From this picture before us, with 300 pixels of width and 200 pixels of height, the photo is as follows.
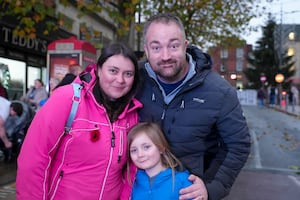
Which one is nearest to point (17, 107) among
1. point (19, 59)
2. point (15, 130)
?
point (15, 130)

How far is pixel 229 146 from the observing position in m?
2.32

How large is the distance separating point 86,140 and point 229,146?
34.5 inches

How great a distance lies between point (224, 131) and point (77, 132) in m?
0.88

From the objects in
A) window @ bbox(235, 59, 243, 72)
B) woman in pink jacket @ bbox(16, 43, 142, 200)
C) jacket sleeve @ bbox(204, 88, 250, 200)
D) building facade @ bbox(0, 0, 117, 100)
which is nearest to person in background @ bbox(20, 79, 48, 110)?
building facade @ bbox(0, 0, 117, 100)

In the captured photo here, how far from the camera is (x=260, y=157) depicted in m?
9.27

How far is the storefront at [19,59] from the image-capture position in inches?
535

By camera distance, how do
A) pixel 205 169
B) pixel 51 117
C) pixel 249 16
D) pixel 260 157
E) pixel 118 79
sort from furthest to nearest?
1. pixel 249 16
2. pixel 260 157
3. pixel 205 169
4. pixel 118 79
5. pixel 51 117

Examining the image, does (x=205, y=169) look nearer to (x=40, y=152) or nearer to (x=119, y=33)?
(x=40, y=152)

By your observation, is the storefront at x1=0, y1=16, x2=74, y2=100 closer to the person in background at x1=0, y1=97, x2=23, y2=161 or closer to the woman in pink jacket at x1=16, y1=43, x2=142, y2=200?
the person in background at x1=0, y1=97, x2=23, y2=161

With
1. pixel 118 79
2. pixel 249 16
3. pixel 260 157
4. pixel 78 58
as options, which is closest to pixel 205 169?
pixel 118 79

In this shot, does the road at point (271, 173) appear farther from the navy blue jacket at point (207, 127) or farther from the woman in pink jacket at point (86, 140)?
the woman in pink jacket at point (86, 140)

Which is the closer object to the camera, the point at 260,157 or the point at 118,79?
the point at 118,79

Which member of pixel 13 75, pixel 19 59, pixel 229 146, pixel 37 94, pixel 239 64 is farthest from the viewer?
pixel 239 64

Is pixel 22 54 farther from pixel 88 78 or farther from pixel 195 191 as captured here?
pixel 195 191
